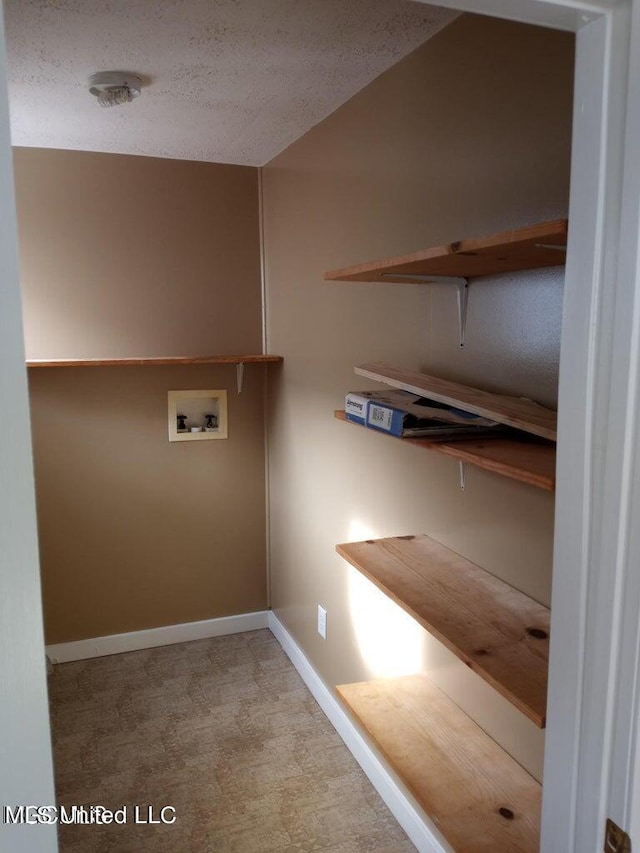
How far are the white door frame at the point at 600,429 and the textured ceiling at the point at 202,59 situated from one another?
0.92 metres

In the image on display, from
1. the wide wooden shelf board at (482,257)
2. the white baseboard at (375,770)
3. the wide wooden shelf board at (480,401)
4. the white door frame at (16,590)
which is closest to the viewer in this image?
the white door frame at (16,590)

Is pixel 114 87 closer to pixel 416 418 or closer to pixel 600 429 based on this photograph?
pixel 416 418

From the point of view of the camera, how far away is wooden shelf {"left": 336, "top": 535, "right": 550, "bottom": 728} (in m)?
1.20

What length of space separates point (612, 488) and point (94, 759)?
2315 millimetres

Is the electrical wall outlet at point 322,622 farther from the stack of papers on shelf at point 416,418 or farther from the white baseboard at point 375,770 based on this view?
the stack of papers on shelf at point 416,418

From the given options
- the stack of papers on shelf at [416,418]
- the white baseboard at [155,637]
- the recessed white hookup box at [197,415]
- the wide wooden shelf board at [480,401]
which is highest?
the wide wooden shelf board at [480,401]

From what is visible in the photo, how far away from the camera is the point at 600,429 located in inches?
34.1

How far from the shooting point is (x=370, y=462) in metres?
2.24

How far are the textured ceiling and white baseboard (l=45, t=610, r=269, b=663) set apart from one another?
7.43 ft

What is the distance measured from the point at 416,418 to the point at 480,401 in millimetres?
172

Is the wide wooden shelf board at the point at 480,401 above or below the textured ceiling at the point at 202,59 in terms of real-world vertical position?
below

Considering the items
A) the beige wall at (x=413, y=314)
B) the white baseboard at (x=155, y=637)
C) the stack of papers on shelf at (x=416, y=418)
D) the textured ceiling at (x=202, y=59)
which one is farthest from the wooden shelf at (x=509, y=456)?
the white baseboard at (x=155, y=637)

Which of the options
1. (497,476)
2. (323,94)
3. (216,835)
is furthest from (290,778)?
(323,94)

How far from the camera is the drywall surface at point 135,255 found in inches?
115
